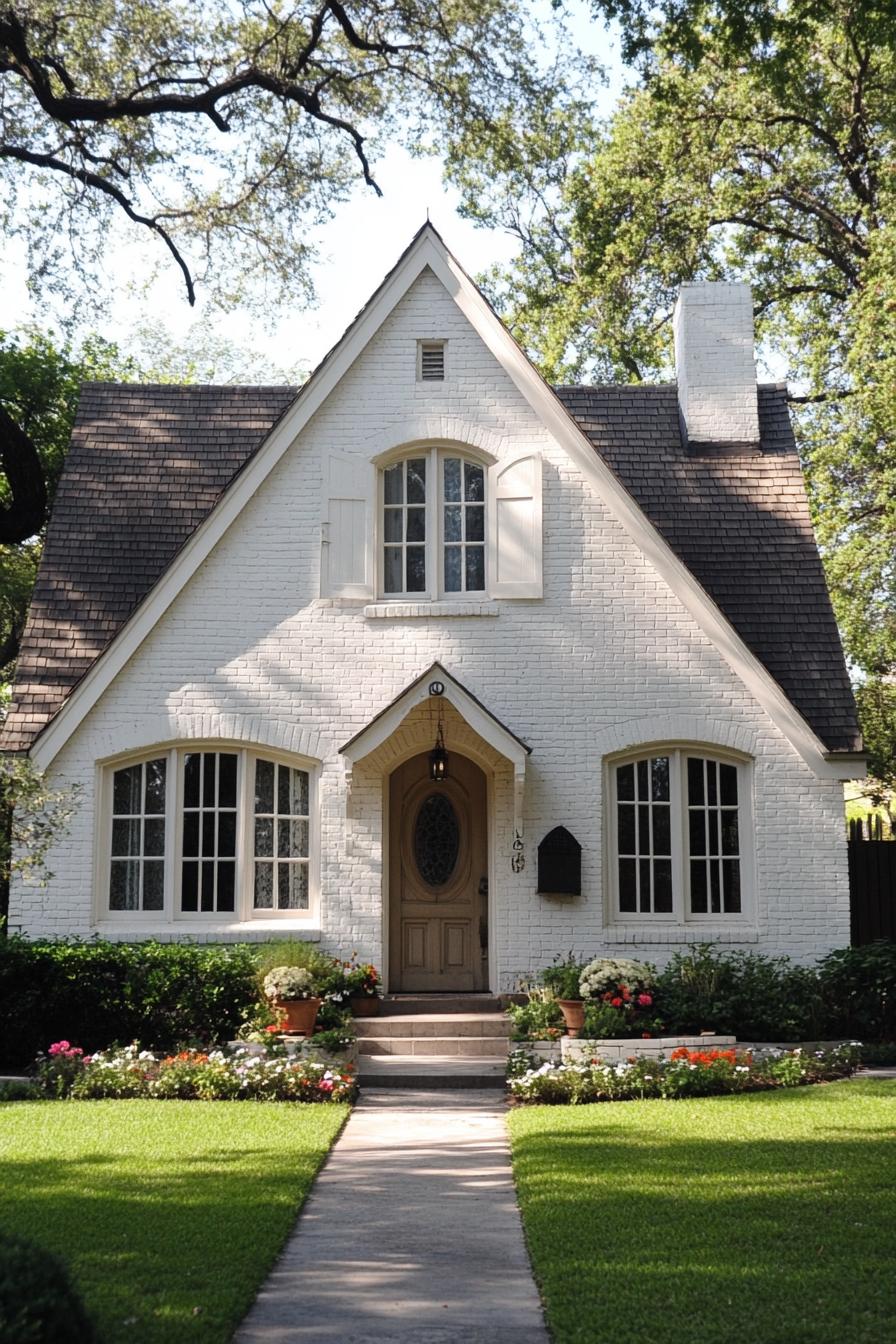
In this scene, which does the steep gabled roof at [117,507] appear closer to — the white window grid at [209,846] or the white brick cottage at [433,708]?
the white brick cottage at [433,708]

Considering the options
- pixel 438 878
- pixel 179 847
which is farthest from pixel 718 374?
pixel 179 847

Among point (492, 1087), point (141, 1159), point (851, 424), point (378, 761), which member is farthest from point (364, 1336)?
point (851, 424)

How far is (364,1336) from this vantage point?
17.7 ft

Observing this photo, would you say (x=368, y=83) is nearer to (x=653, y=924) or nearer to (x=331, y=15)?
(x=331, y=15)

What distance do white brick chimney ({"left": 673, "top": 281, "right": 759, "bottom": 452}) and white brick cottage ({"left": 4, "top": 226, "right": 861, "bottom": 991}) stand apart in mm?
2811

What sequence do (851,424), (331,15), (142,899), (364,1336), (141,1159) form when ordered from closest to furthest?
1. (364,1336)
2. (141,1159)
3. (142,899)
4. (331,15)
5. (851,424)

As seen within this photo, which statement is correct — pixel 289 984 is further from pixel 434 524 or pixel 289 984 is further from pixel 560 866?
pixel 434 524

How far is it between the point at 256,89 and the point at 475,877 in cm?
1164

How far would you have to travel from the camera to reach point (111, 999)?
12625mm

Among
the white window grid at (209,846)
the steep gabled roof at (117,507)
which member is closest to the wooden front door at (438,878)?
the white window grid at (209,846)

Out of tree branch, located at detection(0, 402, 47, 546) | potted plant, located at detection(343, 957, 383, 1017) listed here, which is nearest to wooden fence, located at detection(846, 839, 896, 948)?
potted plant, located at detection(343, 957, 383, 1017)

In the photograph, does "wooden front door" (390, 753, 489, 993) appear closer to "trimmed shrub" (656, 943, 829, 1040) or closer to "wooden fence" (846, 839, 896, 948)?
"trimmed shrub" (656, 943, 829, 1040)

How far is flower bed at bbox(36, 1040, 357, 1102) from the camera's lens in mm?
10945

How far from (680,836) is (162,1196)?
26.5 feet
